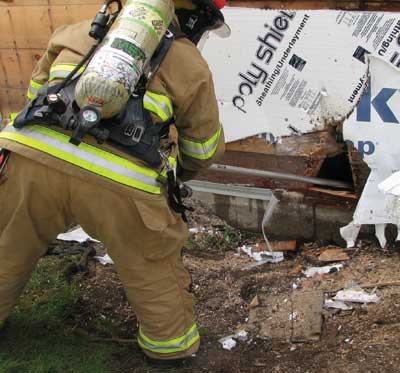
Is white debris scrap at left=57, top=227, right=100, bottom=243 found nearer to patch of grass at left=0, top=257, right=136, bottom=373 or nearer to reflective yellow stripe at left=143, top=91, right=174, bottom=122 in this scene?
patch of grass at left=0, top=257, right=136, bottom=373

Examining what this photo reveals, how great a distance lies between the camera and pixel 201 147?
2.90 m

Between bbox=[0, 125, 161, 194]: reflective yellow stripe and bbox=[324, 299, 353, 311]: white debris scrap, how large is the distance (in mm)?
1539

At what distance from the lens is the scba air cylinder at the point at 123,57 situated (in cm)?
241

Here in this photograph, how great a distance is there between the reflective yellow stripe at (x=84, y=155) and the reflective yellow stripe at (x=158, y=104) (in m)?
0.25

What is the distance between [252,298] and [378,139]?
1.29 meters

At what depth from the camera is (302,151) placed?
4.18 m

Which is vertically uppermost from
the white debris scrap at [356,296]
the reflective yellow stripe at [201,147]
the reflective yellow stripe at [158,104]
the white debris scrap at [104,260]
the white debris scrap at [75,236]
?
the reflective yellow stripe at [158,104]

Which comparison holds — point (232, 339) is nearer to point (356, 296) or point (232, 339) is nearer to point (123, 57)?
point (356, 296)

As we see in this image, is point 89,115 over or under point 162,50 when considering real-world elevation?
under

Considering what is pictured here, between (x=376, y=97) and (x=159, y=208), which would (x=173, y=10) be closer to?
(x=159, y=208)

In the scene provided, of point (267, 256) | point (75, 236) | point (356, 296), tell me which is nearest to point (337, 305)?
point (356, 296)

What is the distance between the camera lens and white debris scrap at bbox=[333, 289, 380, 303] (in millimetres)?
3594

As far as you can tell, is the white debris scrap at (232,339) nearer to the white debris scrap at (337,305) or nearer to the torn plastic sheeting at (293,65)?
the white debris scrap at (337,305)

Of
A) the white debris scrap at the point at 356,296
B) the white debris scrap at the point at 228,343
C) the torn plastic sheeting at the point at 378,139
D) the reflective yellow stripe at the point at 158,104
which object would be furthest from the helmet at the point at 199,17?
the white debris scrap at the point at 356,296
